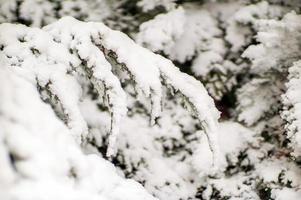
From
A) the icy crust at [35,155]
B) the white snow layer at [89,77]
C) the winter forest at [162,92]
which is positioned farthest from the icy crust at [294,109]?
the icy crust at [35,155]

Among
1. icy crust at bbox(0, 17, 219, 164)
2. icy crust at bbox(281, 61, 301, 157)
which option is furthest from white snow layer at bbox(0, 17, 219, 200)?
icy crust at bbox(281, 61, 301, 157)

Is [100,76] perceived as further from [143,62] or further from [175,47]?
[175,47]

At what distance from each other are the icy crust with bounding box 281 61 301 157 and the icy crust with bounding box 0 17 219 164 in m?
0.33

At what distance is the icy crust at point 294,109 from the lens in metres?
1.59

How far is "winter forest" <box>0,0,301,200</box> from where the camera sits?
4.52 ft

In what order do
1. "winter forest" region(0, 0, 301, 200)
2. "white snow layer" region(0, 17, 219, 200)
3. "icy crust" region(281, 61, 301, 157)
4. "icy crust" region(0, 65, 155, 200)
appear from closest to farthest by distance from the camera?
"icy crust" region(0, 65, 155, 200), "white snow layer" region(0, 17, 219, 200), "winter forest" region(0, 0, 301, 200), "icy crust" region(281, 61, 301, 157)

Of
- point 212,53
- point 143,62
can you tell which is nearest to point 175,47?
point 212,53

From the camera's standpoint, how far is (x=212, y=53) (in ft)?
6.90

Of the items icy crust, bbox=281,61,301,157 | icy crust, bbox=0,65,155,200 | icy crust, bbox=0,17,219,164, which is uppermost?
icy crust, bbox=0,65,155,200

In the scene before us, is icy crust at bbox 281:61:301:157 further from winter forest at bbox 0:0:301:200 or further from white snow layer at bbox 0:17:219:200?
white snow layer at bbox 0:17:219:200

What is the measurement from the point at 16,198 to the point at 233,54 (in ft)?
5.39

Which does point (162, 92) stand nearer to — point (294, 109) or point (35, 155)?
point (294, 109)

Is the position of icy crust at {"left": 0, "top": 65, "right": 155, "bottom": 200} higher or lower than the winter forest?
higher

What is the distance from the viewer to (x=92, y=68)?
1.44m
